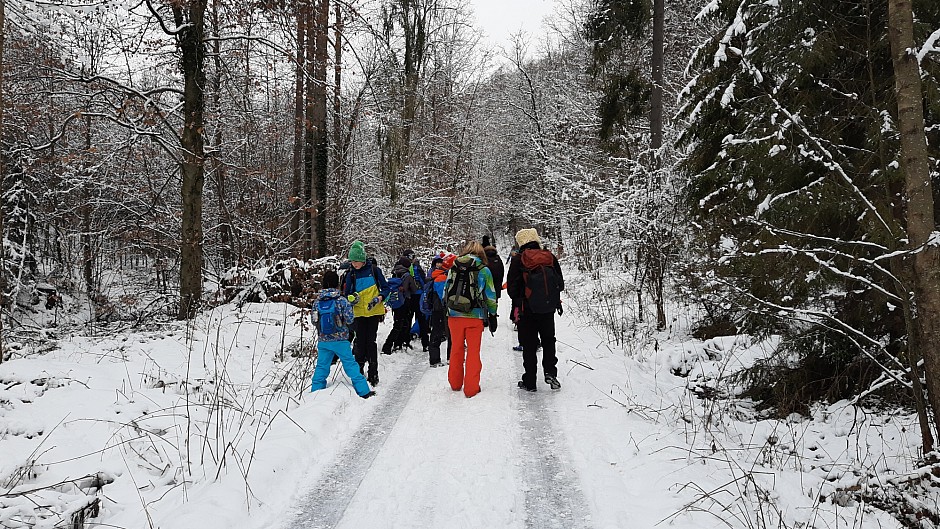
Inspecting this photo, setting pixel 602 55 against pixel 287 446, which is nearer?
pixel 287 446

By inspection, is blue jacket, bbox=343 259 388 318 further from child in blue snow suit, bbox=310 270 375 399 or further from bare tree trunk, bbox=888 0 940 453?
bare tree trunk, bbox=888 0 940 453

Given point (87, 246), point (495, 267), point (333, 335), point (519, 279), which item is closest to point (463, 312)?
point (519, 279)

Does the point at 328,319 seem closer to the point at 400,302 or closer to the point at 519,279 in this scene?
the point at 519,279

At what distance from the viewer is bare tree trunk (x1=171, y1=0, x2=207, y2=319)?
36.5ft

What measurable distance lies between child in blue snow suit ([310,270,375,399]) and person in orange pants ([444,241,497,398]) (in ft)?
3.89

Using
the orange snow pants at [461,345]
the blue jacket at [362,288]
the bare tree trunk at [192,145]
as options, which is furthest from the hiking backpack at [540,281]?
the bare tree trunk at [192,145]

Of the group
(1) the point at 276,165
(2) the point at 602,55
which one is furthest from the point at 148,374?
(2) the point at 602,55

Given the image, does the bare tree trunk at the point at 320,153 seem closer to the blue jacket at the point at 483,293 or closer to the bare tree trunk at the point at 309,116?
the bare tree trunk at the point at 309,116

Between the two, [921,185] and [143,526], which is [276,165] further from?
[921,185]

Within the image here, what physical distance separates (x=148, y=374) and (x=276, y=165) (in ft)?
36.4

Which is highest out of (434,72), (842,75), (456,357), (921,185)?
(434,72)

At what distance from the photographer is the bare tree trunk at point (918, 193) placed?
4008mm

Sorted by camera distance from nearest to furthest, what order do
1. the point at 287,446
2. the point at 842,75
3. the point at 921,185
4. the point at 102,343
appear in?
the point at 921,185
the point at 287,446
the point at 842,75
the point at 102,343

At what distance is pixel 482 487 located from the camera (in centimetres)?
414
